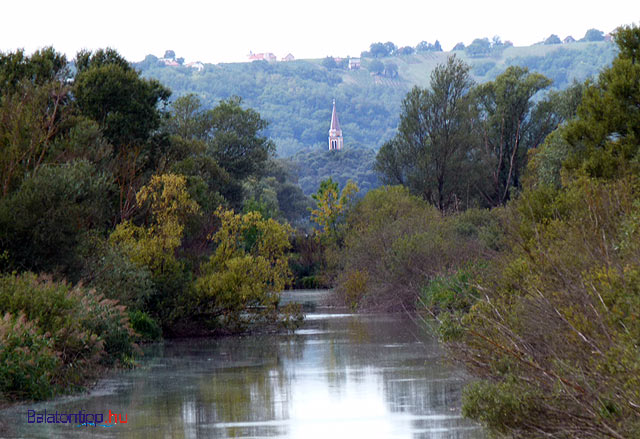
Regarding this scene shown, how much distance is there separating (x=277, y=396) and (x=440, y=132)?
146 ft

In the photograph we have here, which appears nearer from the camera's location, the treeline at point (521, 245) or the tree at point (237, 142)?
the treeline at point (521, 245)

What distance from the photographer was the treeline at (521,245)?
9.20 metres

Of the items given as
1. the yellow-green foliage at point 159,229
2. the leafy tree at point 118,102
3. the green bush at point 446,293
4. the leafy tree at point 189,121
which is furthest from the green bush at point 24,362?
the leafy tree at point 189,121

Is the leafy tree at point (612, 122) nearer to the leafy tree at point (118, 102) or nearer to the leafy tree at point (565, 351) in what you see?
the leafy tree at point (565, 351)

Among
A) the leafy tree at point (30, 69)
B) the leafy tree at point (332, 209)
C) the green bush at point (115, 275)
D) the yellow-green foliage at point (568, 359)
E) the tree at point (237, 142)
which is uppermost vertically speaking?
the leafy tree at point (30, 69)

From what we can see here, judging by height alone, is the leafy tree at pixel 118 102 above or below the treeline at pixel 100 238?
above

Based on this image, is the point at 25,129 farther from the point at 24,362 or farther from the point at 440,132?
the point at 440,132

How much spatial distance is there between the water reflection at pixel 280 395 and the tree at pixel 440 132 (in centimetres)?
3390

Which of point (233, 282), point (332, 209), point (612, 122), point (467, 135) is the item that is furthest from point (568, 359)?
point (332, 209)

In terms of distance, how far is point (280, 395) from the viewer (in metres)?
16.3

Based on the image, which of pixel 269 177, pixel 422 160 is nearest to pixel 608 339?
pixel 422 160

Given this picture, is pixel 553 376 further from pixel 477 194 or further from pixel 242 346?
pixel 477 194

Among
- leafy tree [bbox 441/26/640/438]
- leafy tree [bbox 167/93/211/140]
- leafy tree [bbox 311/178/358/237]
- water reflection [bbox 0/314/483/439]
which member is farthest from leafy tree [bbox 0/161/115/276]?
leafy tree [bbox 311/178/358/237]

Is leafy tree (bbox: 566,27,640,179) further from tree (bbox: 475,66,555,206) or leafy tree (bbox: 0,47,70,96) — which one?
tree (bbox: 475,66,555,206)
